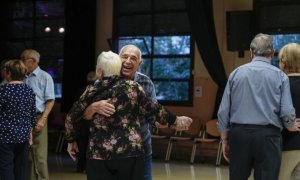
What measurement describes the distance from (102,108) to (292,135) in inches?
52.0

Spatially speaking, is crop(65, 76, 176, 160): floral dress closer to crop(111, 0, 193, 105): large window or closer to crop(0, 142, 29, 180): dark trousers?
crop(0, 142, 29, 180): dark trousers

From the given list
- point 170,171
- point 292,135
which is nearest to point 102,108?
point 292,135

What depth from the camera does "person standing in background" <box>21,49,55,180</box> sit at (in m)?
5.23

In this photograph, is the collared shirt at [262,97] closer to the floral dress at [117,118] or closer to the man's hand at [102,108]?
the floral dress at [117,118]

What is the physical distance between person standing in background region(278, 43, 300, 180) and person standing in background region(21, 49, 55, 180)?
8.55 feet

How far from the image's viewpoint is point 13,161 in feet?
15.3

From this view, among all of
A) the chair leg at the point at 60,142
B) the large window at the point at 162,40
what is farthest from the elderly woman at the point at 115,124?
the chair leg at the point at 60,142

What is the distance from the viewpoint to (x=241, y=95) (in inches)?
135

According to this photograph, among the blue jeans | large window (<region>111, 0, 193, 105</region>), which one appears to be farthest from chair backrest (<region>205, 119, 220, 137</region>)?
the blue jeans

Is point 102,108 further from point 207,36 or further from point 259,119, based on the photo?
point 207,36

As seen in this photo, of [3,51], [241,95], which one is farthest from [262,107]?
[3,51]

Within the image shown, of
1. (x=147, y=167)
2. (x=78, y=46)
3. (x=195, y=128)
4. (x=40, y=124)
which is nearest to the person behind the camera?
(x=147, y=167)

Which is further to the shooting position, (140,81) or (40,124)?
(40,124)

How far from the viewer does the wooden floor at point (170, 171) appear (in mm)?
7062
